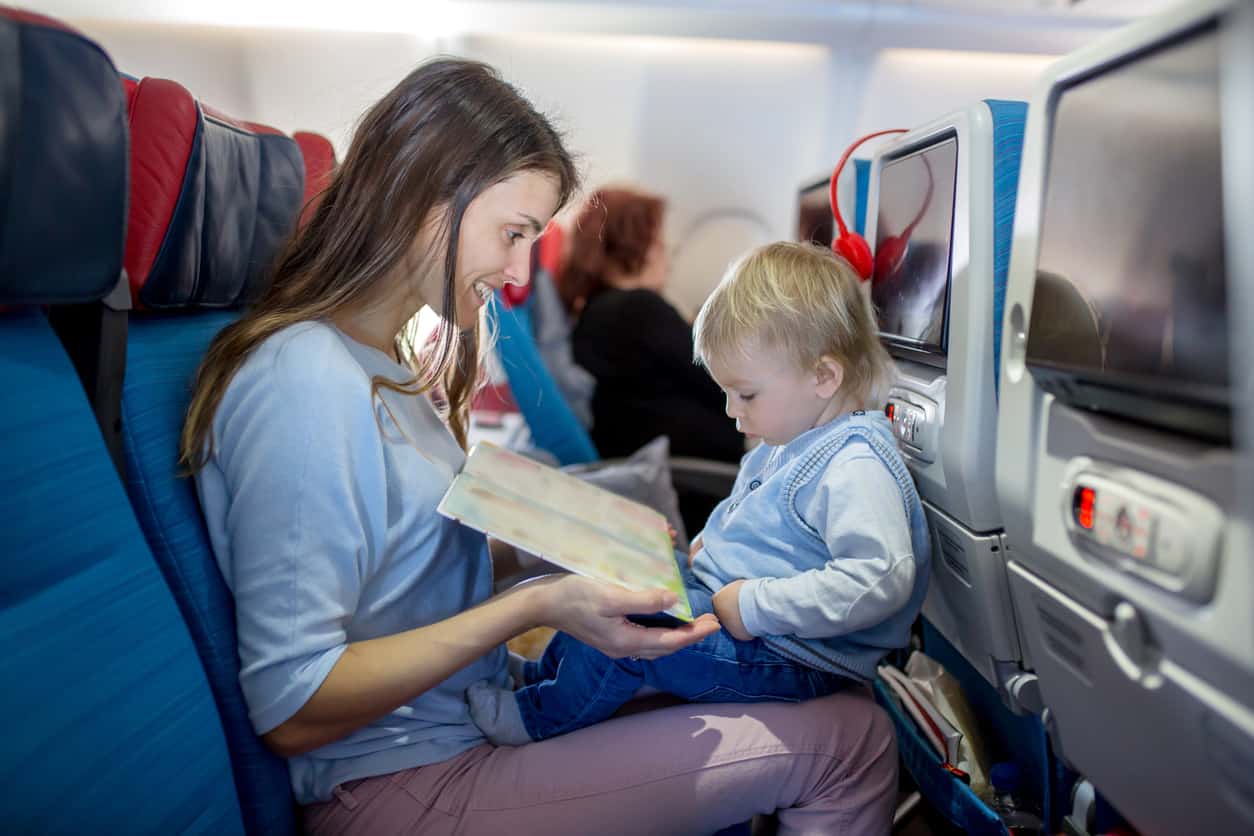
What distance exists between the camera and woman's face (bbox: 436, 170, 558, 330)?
1015mm

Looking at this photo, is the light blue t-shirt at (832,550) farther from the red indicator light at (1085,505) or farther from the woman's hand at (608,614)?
the red indicator light at (1085,505)

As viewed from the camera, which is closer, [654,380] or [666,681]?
[666,681]

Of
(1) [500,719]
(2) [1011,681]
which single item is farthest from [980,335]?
(1) [500,719]

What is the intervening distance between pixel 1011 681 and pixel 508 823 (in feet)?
2.16

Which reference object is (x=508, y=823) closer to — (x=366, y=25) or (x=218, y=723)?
(x=218, y=723)

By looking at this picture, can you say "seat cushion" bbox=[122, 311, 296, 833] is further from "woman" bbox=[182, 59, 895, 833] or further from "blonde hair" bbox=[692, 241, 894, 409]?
"blonde hair" bbox=[692, 241, 894, 409]

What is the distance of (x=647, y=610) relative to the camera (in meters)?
0.92

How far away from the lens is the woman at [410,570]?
860mm

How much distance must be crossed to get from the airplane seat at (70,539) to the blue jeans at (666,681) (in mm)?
406

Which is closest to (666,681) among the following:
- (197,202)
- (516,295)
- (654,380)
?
(197,202)

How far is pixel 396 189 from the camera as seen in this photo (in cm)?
97

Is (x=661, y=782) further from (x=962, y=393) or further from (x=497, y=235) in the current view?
(x=497, y=235)

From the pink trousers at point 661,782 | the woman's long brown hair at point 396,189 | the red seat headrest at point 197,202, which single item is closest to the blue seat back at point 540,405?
the red seat headrest at point 197,202

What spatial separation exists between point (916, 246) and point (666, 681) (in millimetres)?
718
